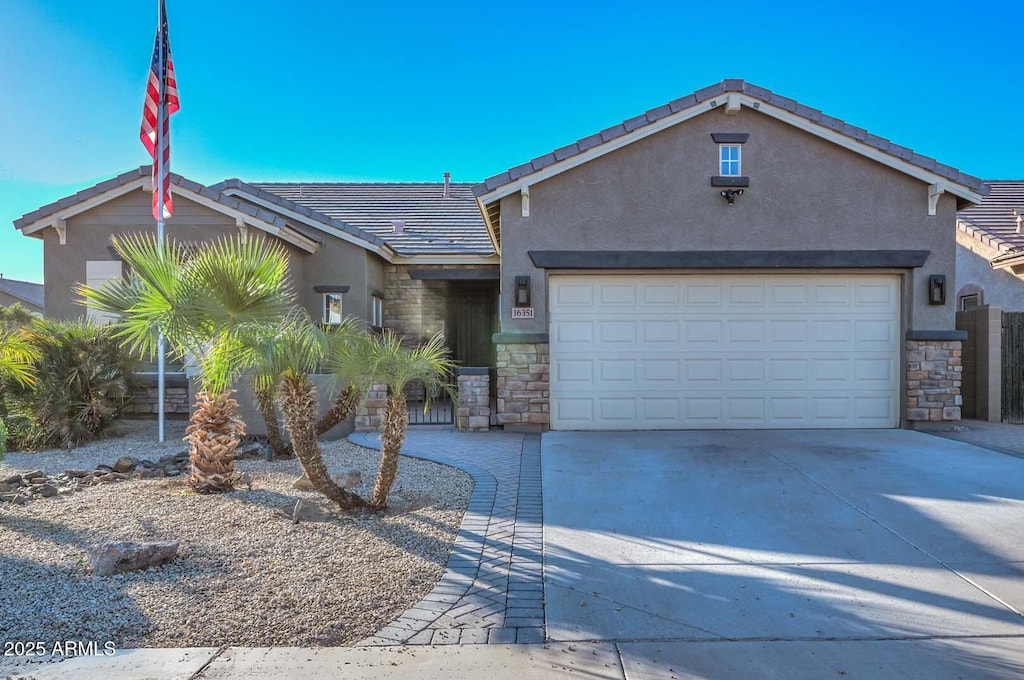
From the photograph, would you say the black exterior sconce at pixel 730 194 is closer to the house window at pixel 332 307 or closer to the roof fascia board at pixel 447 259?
the roof fascia board at pixel 447 259

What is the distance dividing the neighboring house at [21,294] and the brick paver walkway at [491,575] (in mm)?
29993

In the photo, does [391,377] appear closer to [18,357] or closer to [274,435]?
[274,435]

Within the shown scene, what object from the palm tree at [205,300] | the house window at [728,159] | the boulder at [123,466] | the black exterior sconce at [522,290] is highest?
the house window at [728,159]

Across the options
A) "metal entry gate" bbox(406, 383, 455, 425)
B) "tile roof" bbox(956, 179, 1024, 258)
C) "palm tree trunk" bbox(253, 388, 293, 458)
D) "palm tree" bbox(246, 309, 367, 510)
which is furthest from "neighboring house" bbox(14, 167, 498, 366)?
"tile roof" bbox(956, 179, 1024, 258)

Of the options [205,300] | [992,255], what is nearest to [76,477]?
[205,300]

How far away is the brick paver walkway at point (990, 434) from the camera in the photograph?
27.8 ft

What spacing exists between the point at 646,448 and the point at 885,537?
369 centimetres

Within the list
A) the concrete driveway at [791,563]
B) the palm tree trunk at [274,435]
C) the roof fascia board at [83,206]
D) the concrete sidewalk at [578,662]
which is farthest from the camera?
the roof fascia board at [83,206]

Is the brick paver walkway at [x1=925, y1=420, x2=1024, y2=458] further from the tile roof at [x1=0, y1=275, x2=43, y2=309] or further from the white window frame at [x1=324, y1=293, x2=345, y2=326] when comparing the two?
the tile roof at [x1=0, y1=275, x2=43, y2=309]

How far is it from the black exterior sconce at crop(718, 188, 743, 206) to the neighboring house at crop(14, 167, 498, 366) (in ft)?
17.4

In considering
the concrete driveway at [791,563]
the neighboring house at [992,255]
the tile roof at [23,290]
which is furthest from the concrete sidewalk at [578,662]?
the tile roof at [23,290]

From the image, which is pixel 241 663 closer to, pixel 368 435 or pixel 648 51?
pixel 368 435

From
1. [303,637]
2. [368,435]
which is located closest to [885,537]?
[303,637]

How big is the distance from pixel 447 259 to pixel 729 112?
21.3 ft
